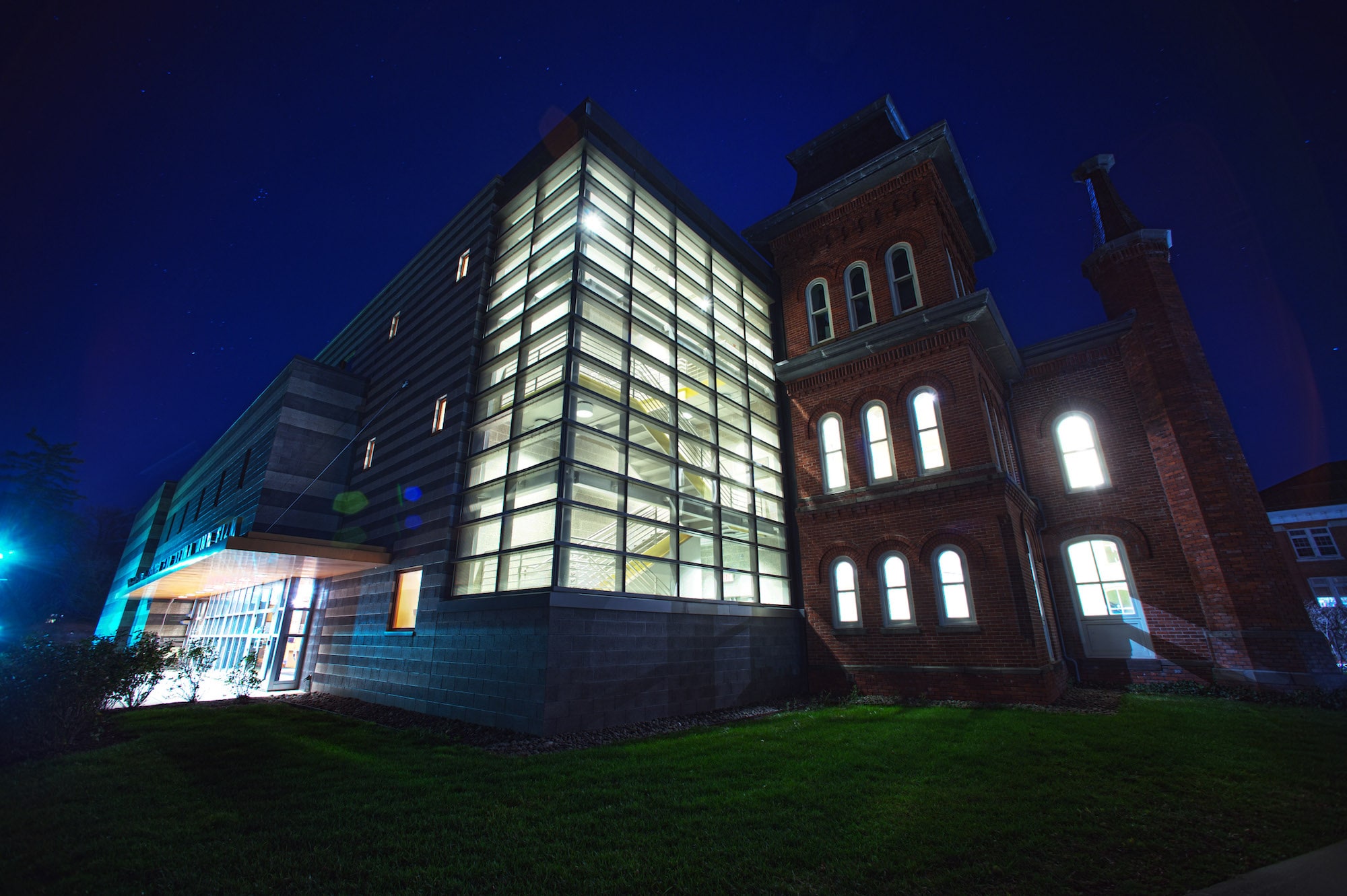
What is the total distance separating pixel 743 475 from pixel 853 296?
6990mm

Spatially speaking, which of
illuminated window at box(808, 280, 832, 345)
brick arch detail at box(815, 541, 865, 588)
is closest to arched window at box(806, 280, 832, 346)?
illuminated window at box(808, 280, 832, 345)

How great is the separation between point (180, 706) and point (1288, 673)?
85.5ft

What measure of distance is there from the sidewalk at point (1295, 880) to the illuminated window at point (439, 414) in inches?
618

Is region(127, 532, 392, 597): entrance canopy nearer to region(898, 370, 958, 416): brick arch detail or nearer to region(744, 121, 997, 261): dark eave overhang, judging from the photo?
region(898, 370, 958, 416): brick arch detail

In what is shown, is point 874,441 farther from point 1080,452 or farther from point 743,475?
point 1080,452

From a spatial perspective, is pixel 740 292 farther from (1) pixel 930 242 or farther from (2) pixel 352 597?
(2) pixel 352 597

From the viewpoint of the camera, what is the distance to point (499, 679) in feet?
33.6

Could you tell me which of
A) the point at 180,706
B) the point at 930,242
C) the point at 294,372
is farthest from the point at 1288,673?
the point at 294,372

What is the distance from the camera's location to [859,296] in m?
17.2

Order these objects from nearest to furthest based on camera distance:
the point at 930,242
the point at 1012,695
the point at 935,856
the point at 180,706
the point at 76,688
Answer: the point at 935,856 < the point at 76,688 < the point at 1012,695 < the point at 180,706 < the point at 930,242

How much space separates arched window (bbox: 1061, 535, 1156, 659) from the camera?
1441 cm

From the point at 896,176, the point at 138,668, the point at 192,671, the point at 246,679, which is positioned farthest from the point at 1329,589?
the point at 192,671

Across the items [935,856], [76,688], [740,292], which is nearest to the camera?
[935,856]

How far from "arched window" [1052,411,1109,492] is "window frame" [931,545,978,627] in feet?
19.3
